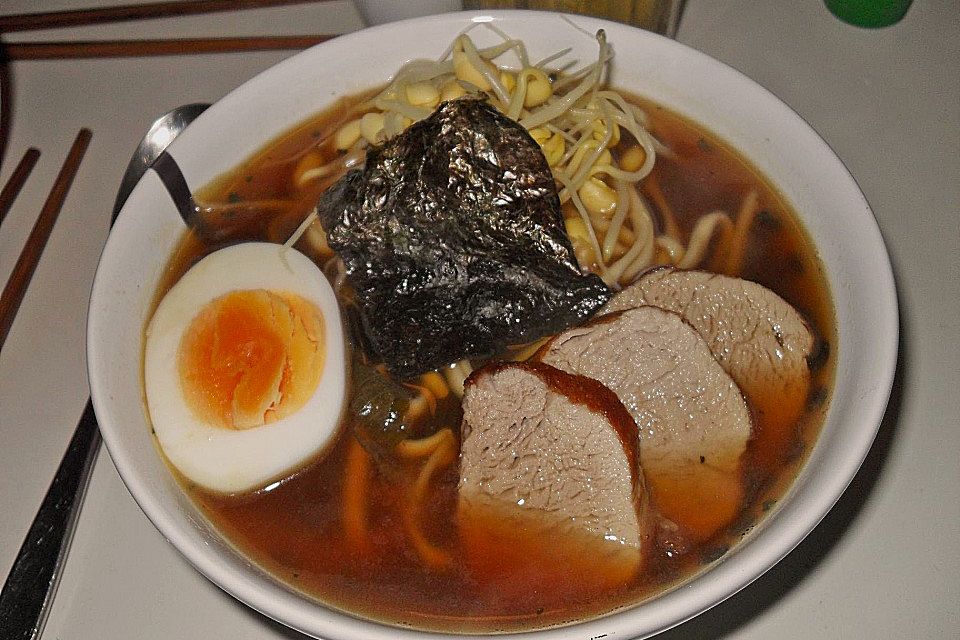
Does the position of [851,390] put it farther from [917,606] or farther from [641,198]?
[641,198]

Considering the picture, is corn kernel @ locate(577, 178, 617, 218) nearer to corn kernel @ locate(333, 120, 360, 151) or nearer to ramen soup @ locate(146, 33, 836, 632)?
ramen soup @ locate(146, 33, 836, 632)

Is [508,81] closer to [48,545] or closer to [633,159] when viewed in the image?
[633,159]

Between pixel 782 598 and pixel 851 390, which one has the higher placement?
pixel 851 390

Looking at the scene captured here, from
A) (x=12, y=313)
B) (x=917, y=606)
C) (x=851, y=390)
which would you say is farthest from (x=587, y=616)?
(x=12, y=313)

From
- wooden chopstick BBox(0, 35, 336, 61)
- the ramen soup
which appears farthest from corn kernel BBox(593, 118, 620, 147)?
wooden chopstick BBox(0, 35, 336, 61)

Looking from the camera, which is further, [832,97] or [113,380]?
[832,97]

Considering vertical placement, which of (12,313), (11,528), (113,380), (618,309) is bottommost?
(11,528)

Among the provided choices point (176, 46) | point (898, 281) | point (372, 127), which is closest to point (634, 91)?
point (372, 127)
